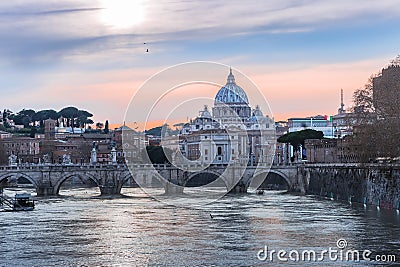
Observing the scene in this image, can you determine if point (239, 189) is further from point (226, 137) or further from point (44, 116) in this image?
point (44, 116)

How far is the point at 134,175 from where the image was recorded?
7319 cm

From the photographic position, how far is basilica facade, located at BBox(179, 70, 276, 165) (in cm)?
9638

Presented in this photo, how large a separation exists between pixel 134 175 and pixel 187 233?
37.4m

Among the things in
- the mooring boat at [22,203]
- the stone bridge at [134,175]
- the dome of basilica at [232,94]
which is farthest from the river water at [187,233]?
the dome of basilica at [232,94]

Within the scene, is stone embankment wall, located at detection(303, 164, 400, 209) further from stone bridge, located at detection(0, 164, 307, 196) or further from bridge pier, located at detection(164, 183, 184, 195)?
bridge pier, located at detection(164, 183, 184, 195)

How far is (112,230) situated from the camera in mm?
37469

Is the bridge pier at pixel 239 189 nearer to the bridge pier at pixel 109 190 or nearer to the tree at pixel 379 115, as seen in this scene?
the bridge pier at pixel 109 190

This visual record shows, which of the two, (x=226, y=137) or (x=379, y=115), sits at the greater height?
(x=226, y=137)

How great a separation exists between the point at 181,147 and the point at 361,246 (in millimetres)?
62854

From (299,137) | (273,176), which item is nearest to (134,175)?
(273,176)

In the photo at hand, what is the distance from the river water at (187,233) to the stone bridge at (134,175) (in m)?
15.0

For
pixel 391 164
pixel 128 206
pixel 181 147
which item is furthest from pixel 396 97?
pixel 181 147

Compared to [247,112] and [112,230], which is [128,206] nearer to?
[112,230]

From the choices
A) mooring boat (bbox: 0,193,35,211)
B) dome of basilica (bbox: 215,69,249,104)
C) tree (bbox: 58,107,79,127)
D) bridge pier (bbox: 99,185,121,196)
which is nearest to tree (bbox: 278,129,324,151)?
bridge pier (bbox: 99,185,121,196)
